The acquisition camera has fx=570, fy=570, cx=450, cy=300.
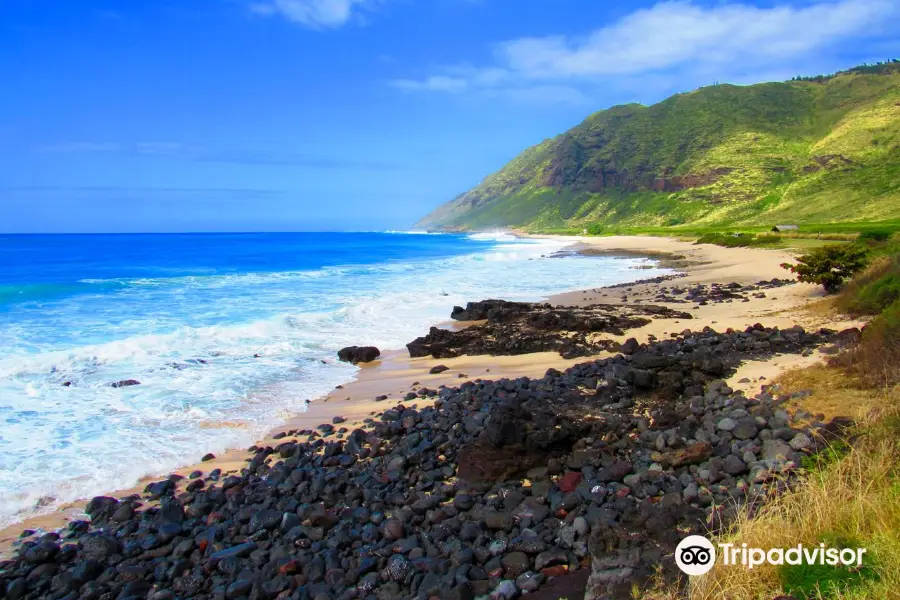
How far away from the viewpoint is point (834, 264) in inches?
720

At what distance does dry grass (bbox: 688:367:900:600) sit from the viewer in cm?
345

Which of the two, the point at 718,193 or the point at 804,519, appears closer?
the point at 804,519

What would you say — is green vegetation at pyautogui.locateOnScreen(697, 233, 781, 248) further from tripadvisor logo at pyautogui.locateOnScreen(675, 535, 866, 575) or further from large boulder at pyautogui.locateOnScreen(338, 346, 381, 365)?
tripadvisor logo at pyautogui.locateOnScreen(675, 535, 866, 575)

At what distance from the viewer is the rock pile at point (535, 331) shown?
14.4 metres

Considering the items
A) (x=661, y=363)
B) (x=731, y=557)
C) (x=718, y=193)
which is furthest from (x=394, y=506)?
(x=718, y=193)

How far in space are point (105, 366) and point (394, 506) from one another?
444 inches

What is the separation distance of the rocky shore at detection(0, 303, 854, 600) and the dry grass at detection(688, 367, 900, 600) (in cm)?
41

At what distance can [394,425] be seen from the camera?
28.7 ft

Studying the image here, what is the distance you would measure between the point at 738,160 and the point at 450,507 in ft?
439

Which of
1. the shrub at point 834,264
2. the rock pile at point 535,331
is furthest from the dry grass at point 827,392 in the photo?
the shrub at point 834,264

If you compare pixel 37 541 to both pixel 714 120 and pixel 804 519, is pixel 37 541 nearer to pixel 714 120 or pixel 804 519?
pixel 804 519

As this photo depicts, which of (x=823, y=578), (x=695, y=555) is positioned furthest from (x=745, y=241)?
(x=823, y=578)

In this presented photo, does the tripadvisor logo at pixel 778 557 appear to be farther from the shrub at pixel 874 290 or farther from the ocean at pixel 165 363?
the shrub at pixel 874 290

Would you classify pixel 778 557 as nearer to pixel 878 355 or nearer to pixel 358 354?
pixel 878 355
